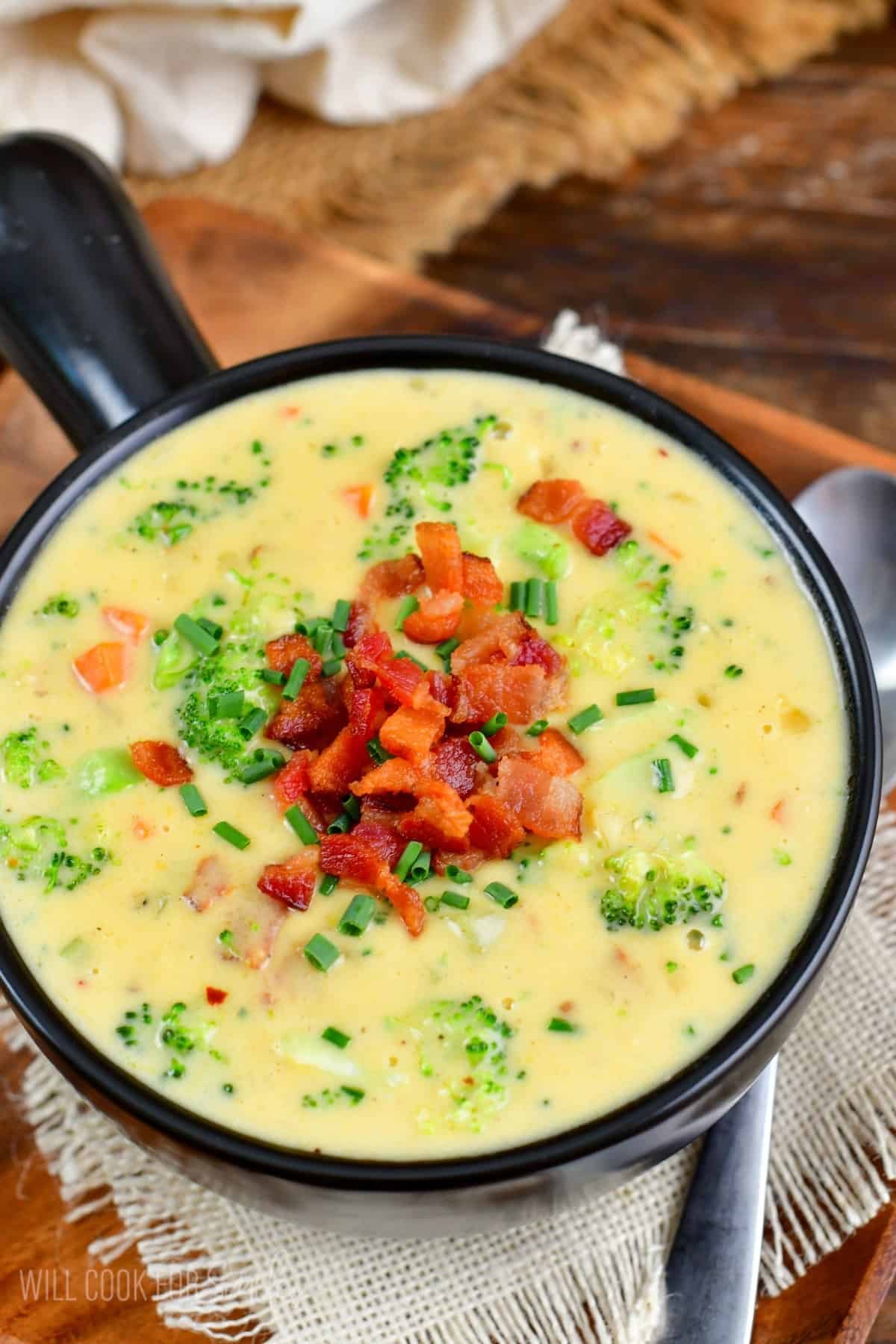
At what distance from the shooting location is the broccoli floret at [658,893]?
2330 millimetres

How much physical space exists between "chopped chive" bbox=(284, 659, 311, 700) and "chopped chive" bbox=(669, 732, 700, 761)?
0.65 metres

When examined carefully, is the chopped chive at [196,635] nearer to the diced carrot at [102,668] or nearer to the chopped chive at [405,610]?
the diced carrot at [102,668]

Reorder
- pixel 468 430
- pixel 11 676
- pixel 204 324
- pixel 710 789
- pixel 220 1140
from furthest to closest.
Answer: pixel 204 324 < pixel 468 430 < pixel 11 676 < pixel 710 789 < pixel 220 1140

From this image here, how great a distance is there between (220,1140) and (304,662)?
0.83 metres

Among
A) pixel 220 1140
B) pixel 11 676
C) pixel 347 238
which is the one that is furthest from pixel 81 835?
pixel 347 238

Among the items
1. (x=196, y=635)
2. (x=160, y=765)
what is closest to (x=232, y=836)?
(x=160, y=765)

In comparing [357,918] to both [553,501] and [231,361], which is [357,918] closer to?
[553,501]

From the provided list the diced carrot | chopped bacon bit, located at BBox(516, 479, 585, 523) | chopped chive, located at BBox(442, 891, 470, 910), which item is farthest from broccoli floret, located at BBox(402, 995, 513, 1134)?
chopped bacon bit, located at BBox(516, 479, 585, 523)

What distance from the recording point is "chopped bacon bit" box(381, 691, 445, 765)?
245 centimetres

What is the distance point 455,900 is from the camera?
2.37 m

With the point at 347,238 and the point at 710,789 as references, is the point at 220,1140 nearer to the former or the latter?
the point at 710,789

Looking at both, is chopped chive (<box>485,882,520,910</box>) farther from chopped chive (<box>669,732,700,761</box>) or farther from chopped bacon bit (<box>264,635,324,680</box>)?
chopped bacon bit (<box>264,635,324,680</box>)

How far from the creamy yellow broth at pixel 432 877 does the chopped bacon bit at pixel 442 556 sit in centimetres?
11

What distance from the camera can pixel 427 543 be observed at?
2707mm
